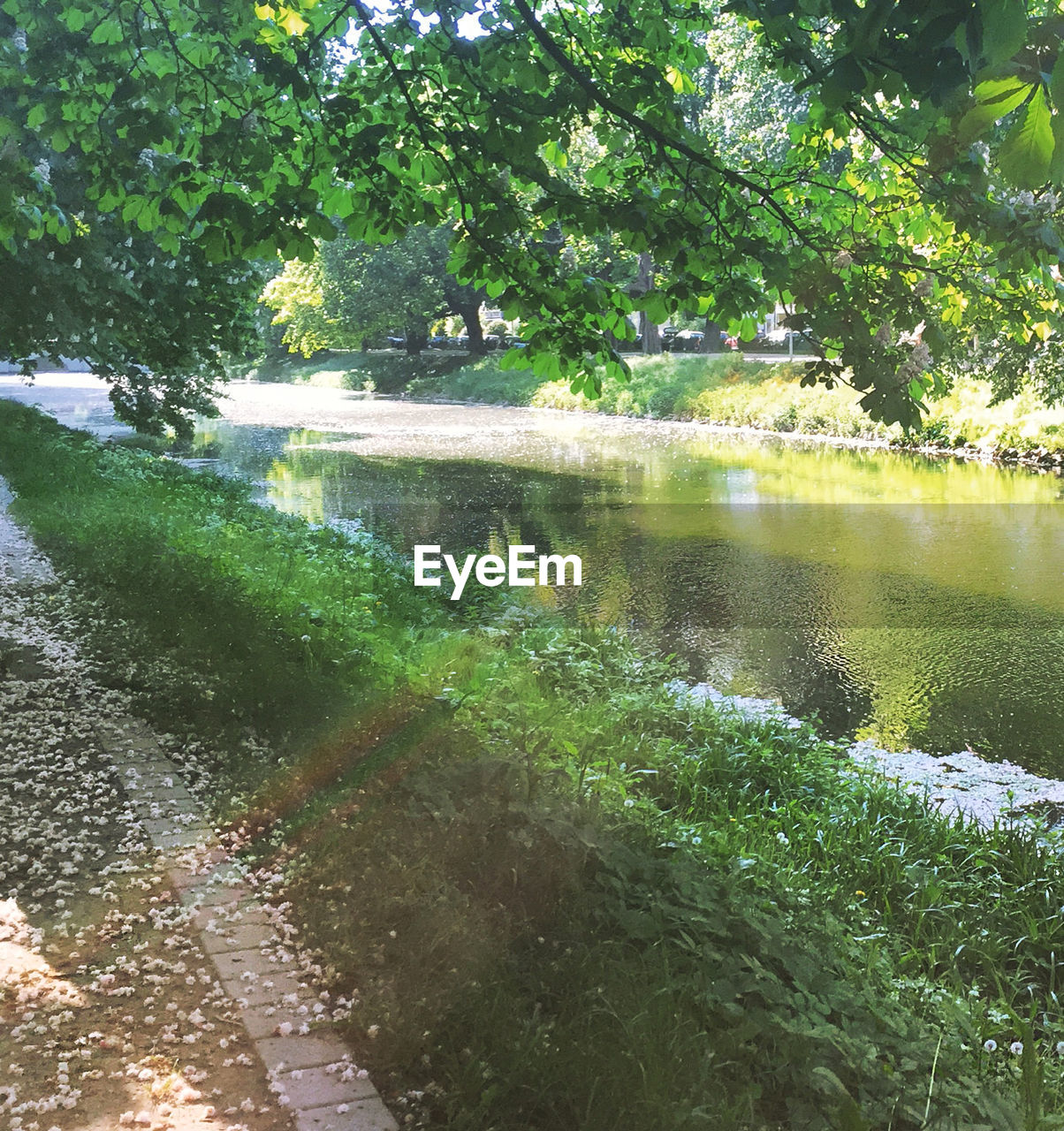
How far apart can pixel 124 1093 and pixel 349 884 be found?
1.14 m

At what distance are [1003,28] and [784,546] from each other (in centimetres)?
1393

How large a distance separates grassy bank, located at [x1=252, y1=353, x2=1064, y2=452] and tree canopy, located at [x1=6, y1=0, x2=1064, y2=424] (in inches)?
140

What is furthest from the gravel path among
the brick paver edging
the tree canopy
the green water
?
the green water

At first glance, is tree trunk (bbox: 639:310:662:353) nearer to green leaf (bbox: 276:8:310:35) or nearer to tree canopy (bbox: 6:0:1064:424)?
green leaf (bbox: 276:8:310:35)

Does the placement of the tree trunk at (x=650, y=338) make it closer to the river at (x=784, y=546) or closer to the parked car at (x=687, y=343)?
the parked car at (x=687, y=343)

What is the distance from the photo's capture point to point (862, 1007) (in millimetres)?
3523

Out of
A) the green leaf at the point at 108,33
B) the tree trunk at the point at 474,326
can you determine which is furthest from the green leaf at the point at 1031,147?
the tree trunk at the point at 474,326

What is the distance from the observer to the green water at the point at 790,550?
9625 millimetres

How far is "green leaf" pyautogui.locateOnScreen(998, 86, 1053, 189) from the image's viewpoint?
73.7 inches

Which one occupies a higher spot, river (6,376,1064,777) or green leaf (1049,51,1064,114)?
green leaf (1049,51,1064,114)

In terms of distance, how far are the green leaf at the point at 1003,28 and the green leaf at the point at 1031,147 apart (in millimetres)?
132

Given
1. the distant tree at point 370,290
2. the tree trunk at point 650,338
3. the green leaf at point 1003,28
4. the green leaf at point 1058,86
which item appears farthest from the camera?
the distant tree at point 370,290

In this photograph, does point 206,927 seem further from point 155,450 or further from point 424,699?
point 155,450

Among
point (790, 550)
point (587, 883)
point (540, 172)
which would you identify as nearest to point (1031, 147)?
point (587, 883)
